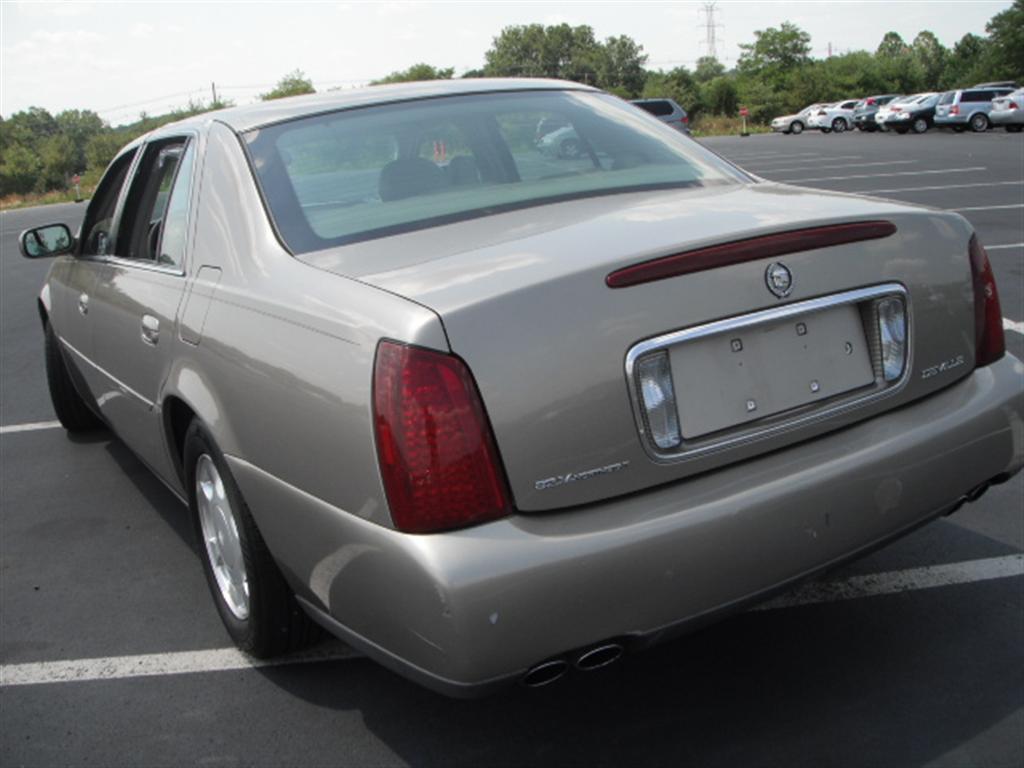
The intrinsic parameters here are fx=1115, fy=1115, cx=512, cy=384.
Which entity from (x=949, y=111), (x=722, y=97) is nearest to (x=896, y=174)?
(x=949, y=111)

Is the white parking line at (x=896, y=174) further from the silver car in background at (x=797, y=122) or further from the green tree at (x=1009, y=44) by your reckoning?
the green tree at (x=1009, y=44)

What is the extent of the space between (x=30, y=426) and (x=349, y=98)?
12.5 feet

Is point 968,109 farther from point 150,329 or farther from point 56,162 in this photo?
point 56,162

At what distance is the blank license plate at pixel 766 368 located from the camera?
7.90 ft

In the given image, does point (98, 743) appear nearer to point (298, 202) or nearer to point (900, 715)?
point (298, 202)

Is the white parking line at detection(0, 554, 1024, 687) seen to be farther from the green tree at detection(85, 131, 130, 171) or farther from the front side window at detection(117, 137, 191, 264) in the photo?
the green tree at detection(85, 131, 130, 171)

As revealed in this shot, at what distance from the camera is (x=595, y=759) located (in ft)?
8.75

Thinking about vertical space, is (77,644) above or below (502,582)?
below

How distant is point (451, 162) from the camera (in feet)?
11.0

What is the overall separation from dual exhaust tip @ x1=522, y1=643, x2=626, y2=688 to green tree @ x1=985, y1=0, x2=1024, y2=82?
75.4m

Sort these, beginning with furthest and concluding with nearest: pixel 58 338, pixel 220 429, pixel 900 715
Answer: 1. pixel 58 338
2. pixel 220 429
3. pixel 900 715

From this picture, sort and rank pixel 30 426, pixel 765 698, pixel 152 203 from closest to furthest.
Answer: pixel 765 698 < pixel 152 203 < pixel 30 426

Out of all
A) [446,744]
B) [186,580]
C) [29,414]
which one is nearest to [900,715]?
[446,744]

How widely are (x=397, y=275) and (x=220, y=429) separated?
752 mm
